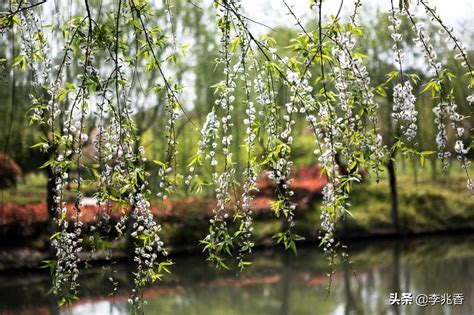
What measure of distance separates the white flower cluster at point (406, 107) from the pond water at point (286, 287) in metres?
4.00

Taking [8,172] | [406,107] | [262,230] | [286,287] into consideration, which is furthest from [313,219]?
[406,107]

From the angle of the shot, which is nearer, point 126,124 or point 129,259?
point 126,124

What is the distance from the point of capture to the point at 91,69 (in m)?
1.75

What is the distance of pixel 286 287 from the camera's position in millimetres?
7031

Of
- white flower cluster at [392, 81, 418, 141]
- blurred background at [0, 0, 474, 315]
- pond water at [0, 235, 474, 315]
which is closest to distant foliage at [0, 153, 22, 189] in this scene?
blurred background at [0, 0, 474, 315]

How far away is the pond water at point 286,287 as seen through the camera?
5949 mm

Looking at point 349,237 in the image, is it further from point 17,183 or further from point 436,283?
point 17,183

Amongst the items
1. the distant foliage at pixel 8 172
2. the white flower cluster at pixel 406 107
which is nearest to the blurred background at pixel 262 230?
the distant foliage at pixel 8 172

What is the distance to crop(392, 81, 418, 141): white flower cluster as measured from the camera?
1.81 meters

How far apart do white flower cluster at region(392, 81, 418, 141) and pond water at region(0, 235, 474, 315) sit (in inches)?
158

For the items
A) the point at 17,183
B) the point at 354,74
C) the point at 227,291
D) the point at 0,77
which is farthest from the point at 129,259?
the point at 354,74

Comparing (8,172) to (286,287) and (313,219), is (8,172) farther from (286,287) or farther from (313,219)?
(313,219)

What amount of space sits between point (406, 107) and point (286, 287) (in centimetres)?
544

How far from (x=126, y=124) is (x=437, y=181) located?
11801mm
